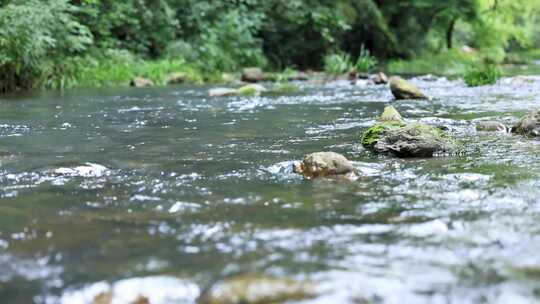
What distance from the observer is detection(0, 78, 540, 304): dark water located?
7.44 feet

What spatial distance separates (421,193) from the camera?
346cm

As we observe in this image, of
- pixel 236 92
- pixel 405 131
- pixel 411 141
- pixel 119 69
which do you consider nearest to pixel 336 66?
pixel 119 69

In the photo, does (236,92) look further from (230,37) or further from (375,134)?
(230,37)

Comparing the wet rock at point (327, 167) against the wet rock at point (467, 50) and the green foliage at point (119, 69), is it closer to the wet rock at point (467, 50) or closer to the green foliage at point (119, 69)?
the green foliage at point (119, 69)

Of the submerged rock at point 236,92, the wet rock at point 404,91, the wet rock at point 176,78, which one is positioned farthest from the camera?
the wet rock at point 176,78

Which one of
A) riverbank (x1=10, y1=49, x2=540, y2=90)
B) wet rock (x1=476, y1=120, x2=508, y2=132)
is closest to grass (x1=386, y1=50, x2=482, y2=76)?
riverbank (x1=10, y1=49, x2=540, y2=90)

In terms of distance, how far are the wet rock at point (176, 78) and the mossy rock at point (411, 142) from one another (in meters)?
11.4

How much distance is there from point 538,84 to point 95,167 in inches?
419

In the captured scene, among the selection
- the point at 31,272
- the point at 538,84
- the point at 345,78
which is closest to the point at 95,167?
the point at 31,272

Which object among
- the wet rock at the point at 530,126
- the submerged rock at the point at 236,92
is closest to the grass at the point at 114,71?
the submerged rock at the point at 236,92

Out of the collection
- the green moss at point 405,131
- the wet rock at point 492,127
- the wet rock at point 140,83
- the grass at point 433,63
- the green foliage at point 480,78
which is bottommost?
the grass at point 433,63

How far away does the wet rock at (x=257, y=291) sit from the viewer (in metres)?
2.12

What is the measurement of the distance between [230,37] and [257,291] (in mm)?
19349

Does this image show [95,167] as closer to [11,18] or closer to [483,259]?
[483,259]
